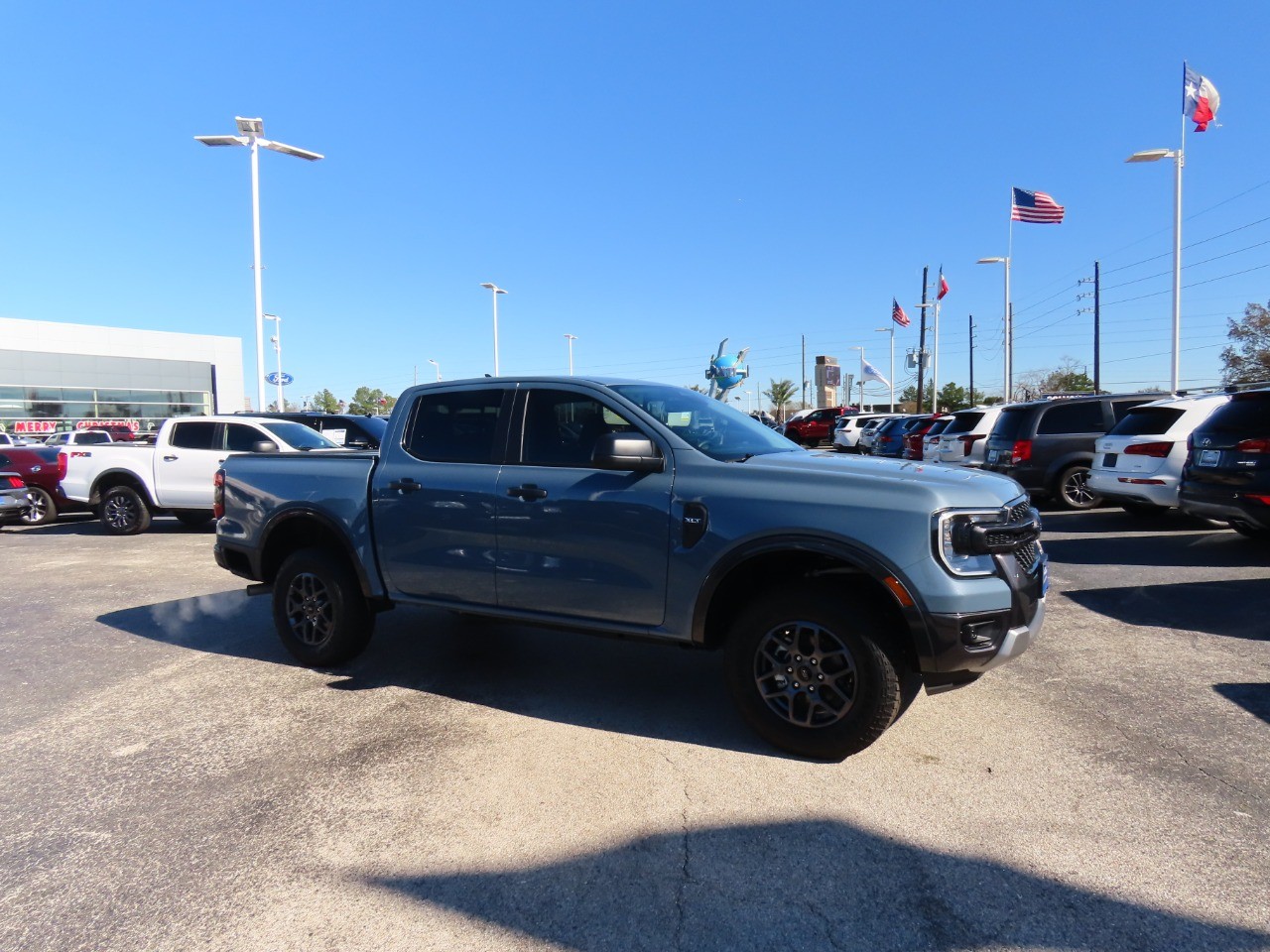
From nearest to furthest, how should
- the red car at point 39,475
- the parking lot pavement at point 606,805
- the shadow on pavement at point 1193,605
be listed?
the parking lot pavement at point 606,805, the shadow on pavement at point 1193,605, the red car at point 39,475

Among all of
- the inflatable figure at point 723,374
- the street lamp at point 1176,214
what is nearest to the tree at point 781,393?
the inflatable figure at point 723,374

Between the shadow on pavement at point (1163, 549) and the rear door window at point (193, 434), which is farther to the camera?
the rear door window at point (193, 434)

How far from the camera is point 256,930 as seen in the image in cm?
265

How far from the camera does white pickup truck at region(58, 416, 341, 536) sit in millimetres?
11820

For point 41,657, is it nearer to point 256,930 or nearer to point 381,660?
point 381,660

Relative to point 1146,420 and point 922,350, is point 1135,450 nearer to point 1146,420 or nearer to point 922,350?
point 1146,420

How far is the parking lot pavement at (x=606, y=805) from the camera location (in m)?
2.67

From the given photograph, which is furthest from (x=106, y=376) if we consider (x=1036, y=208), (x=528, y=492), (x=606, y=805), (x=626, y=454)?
(x=606, y=805)

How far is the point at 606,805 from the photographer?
346 cm

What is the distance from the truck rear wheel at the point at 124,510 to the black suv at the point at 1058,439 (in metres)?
12.9

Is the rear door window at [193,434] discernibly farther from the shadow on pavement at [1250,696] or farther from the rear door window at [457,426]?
the shadow on pavement at [1250,696]

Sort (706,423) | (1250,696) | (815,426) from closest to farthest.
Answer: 1. (1250,696)
2. (706,423)
3. (815,426)

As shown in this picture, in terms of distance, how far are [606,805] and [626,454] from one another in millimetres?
1627

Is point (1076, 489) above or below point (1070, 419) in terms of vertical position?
below
